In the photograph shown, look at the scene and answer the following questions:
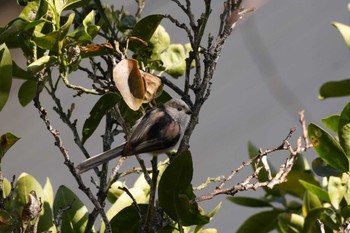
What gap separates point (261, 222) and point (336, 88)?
41 cm

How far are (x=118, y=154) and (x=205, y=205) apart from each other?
1.26 m

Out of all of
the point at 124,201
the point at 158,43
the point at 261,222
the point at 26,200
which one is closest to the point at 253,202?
the point at 261,222

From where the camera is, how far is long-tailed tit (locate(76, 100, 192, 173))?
1.61 metres

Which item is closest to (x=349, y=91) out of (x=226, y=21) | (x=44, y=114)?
(x=226, y=21)

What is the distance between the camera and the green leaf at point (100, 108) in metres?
1.44

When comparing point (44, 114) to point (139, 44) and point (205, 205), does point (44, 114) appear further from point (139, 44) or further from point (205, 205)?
point (205, 205)

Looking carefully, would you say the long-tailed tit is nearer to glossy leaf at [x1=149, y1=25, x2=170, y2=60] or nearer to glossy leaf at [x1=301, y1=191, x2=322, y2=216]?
glossy leaf at [x1=149, y1=25, x2=170, y2=60]

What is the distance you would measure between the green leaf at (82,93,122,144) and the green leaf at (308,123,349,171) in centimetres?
42

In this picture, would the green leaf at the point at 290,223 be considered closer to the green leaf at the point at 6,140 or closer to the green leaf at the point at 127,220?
the green leaf at the point at 127,220

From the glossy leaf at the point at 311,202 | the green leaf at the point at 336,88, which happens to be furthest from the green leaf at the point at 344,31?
the glossy leaf at the point at 311,202

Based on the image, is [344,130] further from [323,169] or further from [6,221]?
[6,221]

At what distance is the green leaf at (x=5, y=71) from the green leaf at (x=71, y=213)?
294 mm

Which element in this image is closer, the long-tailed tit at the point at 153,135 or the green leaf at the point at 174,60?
the long-tailed tit at the point at 153,135

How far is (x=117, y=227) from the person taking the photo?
1.49 meters
